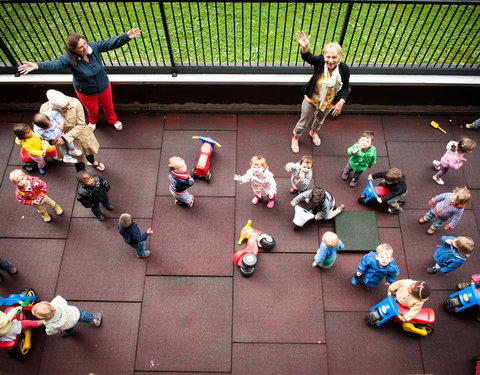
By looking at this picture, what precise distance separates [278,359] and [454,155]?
4248mm

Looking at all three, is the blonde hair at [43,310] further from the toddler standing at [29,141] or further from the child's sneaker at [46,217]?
the toddler standing at [29,141]

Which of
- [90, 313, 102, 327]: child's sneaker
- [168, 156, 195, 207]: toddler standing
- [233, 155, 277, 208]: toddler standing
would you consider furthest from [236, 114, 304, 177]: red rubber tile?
[90, 313, 102, 327]: child's sneaker

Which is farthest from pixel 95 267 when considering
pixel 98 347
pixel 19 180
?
pixel 19 180

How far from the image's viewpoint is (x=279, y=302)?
5.45 m

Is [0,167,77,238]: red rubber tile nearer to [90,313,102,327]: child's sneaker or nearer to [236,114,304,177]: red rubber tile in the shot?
[90,313,102,327]: child's sneaker

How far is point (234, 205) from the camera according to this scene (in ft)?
20.5

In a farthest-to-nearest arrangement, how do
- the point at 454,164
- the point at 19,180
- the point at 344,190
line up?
the point at 344,190, the point at 454,164, the point at 19,180

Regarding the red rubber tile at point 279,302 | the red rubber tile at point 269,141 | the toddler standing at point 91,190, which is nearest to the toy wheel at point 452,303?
the red rubber tile at point 279,302

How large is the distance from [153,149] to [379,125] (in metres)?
4.41

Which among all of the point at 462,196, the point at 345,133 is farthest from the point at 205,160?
the point at 462,196

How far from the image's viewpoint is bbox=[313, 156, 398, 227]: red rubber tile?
6.13 metres

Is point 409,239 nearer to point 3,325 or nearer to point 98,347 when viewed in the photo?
point 98,347

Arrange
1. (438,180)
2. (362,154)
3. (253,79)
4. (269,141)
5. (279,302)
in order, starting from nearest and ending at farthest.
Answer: (279,302), (362,154), (438,180), (253,79), (269,141)

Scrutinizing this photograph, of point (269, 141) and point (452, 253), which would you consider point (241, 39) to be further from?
point (452, 253)
